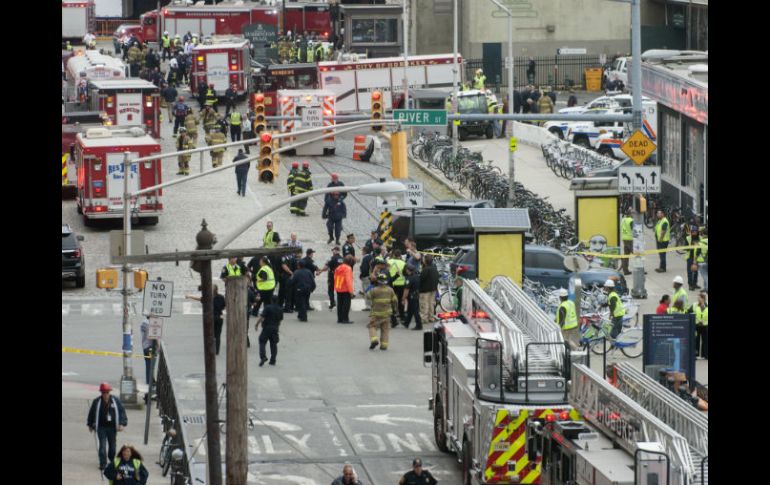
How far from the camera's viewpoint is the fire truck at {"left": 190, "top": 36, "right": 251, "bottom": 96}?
239 ft

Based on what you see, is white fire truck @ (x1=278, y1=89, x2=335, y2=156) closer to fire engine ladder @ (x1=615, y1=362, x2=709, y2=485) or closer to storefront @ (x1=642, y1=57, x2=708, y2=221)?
storefront @ (x1=642, y1=57, x2=708, y2=221)

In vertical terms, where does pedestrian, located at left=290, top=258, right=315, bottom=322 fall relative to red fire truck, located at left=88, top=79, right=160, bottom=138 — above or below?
below

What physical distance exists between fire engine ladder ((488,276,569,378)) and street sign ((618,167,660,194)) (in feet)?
35.1

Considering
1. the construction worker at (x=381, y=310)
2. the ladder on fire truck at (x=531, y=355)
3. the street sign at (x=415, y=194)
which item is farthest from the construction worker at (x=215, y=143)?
the ladder on fire truck at (x=531, y=355)

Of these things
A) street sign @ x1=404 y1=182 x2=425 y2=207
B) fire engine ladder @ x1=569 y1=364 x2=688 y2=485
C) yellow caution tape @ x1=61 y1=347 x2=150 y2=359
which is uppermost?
street sign @ x1=404 y1=182 x2=425 y2=207

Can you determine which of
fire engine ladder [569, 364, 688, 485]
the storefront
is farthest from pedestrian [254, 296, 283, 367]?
the storefront

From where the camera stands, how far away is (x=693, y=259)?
39312 mm

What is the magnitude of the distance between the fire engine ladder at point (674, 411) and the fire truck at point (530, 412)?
7.8 inches

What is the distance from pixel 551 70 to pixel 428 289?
1883 inches

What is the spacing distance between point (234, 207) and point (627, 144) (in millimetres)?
15431

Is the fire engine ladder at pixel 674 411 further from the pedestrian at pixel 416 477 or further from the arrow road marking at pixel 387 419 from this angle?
the arrow road marking at pixel 387 419

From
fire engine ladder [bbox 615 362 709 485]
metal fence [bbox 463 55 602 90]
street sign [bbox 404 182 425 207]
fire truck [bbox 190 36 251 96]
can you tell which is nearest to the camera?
fire engine ladder [bbox 615 362 709 485]

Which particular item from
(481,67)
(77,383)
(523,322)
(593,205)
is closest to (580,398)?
(523,322)

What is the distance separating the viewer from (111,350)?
34.6m
